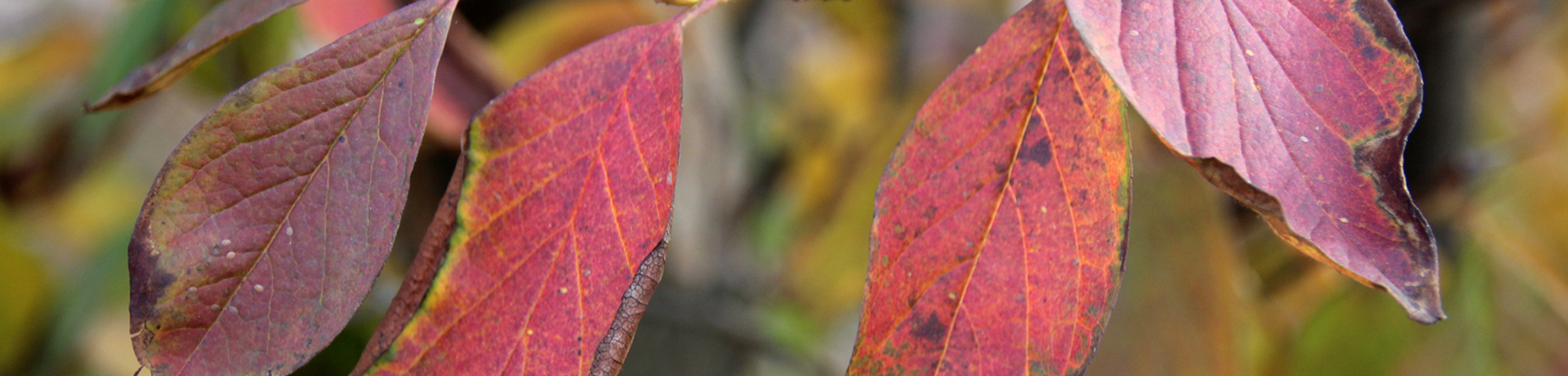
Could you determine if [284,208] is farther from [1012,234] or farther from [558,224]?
[1012,234]

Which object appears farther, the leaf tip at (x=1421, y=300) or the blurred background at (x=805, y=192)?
the blurred background at (x=805, y=192)

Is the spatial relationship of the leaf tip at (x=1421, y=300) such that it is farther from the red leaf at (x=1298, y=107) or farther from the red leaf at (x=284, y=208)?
the red leaf at (x=284, y=208)

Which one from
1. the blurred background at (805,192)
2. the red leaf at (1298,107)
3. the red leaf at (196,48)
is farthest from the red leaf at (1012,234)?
the blurred background at (805,192)

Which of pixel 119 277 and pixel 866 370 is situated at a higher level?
pixel 119 277

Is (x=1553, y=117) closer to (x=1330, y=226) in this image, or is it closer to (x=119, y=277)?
(x=1330, y=226)

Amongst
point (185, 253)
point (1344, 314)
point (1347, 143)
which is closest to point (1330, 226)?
point (1347, 143)

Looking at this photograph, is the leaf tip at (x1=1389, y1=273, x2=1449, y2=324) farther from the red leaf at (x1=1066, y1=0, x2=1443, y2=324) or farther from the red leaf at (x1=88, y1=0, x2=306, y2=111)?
the red leaf at (x1=88, y1=0, x2=306, y2=111)
